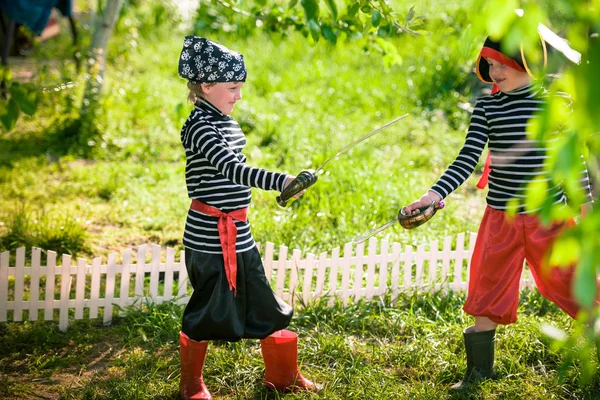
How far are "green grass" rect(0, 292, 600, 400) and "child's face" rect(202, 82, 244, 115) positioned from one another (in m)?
1.16

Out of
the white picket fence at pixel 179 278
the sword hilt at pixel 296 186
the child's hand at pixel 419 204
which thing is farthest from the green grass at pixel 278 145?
the sword hilt at pixel 296 186

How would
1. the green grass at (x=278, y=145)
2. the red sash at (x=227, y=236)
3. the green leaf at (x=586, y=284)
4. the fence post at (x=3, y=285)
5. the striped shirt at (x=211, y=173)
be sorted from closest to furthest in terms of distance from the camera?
the green leaf at (x=586, y=284), the striped shirt at (x=211, y=173), the red sash at (x=227, y=236), the fence post at (x=3, y=285), the green grass at (x=278, y=145)

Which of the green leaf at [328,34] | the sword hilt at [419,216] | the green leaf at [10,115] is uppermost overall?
the green leaf at [328,34]

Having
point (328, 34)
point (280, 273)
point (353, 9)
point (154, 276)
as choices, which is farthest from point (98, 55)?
point (353, 9)

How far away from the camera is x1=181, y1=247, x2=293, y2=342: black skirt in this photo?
2.94 m

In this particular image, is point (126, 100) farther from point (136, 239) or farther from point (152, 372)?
point (152, 372)

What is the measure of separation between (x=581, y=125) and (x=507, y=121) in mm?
1709

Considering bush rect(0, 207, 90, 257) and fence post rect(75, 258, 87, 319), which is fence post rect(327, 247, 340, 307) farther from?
bush rect(0, 207, 90, 257)

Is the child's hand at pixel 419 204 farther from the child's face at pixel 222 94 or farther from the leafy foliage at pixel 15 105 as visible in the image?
the leafy foliage at pixel 15 105

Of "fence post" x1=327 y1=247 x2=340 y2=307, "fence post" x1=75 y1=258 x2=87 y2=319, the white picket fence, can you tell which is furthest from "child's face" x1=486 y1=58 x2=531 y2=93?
"fence post" x1=75 y1=258 x2=87 y2=319

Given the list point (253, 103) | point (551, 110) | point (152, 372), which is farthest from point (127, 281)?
point (253, 103)

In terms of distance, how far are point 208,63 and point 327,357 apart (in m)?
1.46

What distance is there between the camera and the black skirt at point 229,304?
2938 mm

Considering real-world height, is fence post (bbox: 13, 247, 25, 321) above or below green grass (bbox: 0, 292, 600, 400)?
above
